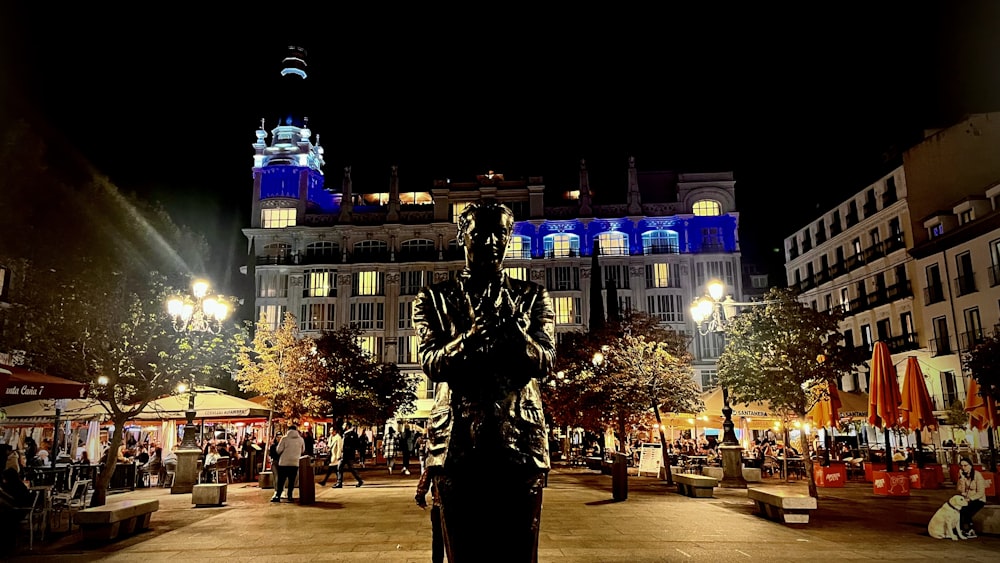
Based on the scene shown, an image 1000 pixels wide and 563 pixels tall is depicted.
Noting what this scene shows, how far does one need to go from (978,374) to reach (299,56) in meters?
99.2

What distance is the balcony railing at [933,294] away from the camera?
32375mm

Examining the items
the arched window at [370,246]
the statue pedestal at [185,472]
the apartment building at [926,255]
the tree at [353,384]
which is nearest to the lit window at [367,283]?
Result: the arched window at [370,246]

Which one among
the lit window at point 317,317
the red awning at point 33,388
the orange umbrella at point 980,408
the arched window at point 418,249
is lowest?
the orange umbrella at point 980,408

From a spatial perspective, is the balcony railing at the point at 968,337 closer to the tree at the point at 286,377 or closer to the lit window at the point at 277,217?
the tree at the point at 286,377

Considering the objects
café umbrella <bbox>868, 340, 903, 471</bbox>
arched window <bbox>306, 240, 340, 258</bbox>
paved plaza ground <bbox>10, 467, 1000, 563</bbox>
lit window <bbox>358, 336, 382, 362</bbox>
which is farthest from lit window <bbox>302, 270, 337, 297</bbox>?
café umbrella <bbox>868, 340, 903, 471</bbox>

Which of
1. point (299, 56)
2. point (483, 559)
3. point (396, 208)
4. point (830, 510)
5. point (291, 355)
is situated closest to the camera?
point (483, 559)

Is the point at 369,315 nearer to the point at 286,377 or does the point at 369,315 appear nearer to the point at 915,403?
the point at 286,377

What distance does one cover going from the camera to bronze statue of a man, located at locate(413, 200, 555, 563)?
3041 millimetres

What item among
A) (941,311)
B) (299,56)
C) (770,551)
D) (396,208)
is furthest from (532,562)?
(299,56)

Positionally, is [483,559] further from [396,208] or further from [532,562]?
[396,208]

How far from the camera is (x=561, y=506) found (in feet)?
45.4

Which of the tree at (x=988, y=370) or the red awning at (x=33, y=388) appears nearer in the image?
the red awning at (x=33, y=388)

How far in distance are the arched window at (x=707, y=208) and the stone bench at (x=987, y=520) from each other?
52310mm

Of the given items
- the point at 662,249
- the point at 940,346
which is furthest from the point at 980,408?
the point at 662,249
